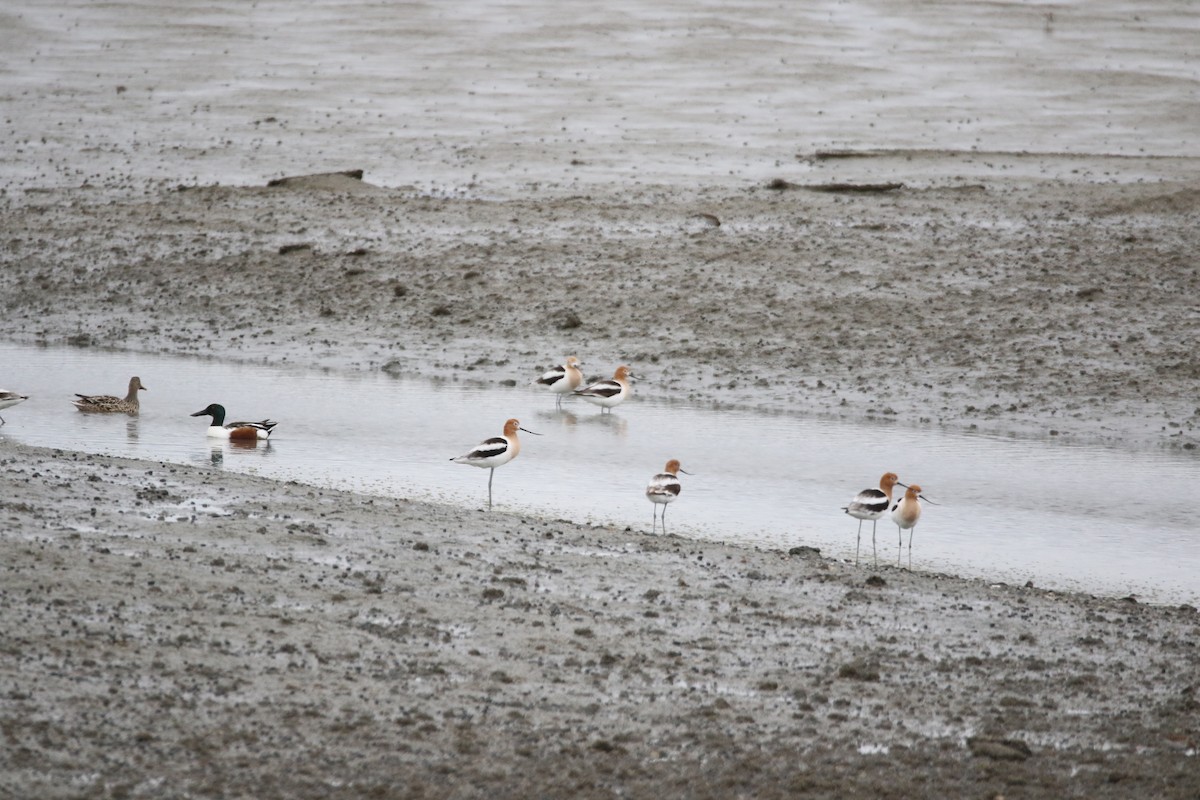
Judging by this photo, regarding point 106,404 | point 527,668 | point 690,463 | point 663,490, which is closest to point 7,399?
point 106,404

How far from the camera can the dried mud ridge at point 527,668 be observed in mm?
6281

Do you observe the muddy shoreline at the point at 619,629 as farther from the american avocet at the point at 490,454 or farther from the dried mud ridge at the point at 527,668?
the american avocet at the point at 490,454

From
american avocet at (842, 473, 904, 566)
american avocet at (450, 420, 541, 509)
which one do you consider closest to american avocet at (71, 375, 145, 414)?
american avocet at (450, 420, 541, 509)

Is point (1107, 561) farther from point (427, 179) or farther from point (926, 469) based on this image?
point (427, 179)

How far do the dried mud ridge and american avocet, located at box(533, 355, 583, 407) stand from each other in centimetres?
640

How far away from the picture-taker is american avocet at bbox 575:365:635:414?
1598 cm

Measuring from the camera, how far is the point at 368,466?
12789 millimetres

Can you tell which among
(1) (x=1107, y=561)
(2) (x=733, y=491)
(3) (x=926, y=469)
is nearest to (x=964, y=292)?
(3) (x=926, y=469)

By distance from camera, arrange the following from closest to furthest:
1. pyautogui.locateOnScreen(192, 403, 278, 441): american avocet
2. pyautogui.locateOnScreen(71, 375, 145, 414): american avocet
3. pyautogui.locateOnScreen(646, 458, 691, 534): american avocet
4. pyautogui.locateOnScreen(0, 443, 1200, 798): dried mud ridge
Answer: pyautogui.locateOnScreen(0, 443, 1200, 798): dried mud ridge < pyautogui.locateOnScreen(646, 458, 691, 534): american avocet < pyautogui.locateOnScreen(192, 403, 278, 441): american avocet < pyautogui.locateOnScreen(71, 375, 145, 414): american avocet

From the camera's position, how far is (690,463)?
13398mm

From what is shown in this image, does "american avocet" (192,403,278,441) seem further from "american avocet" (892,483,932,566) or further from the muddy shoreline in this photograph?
"american avocet" (892,483,932,566)

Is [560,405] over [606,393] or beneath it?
beneath

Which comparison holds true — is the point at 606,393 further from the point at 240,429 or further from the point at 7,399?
the point at 7,399

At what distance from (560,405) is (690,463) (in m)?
3.19
